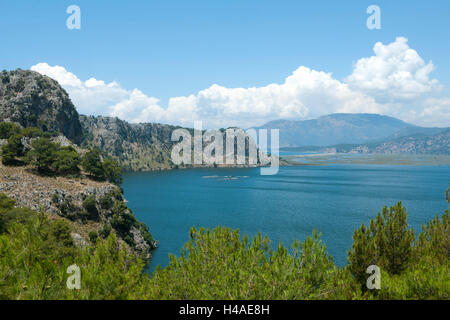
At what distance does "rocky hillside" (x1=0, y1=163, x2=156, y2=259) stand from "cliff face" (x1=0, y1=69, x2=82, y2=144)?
188ft

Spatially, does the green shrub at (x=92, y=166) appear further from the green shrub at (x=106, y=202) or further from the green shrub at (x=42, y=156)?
the green shrub at (x=106, y=202)

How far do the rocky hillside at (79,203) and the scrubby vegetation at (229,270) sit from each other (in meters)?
37.3

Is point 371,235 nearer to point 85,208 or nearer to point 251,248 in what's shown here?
point 251,248

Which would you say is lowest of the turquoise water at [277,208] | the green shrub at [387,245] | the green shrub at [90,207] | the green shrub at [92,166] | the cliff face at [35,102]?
the turquoise water at [277,208]

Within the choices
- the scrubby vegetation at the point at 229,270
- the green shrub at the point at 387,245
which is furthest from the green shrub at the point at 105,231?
the green shrub at the point at 387,245

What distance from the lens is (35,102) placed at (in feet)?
398

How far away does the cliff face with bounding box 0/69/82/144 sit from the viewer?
110 m

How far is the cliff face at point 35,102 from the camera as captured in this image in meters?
110

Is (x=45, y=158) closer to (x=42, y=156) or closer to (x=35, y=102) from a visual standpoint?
(x=42, y=156)

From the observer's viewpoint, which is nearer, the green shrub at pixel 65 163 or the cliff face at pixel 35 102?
the green shrub at pixel 65 163

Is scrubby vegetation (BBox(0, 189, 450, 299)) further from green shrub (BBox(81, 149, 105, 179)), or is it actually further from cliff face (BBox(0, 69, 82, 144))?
cliff face (BBox(0, 69, 82, 144))
